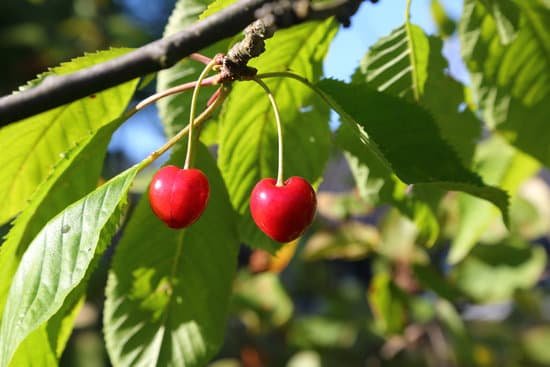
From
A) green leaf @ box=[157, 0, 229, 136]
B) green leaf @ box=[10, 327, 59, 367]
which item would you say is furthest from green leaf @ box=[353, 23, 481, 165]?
green leaf @ box=[10, 327, 59, 367]

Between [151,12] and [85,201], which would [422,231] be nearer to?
[85,201]

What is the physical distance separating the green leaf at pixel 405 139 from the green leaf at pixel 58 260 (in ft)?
0.85

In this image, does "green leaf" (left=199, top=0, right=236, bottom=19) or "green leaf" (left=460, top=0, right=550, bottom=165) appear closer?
"green leaf" (left=199, top=0, right=236, bottom=19)

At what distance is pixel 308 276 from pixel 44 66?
2.49m

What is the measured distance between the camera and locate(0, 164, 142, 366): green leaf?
33.3 inches

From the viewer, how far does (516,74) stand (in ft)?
4.45

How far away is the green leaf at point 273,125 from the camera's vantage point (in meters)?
1.18

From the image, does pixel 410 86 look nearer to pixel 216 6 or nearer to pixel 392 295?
pixel 216 6

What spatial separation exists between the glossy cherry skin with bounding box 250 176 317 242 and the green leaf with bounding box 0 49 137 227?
0.31 m

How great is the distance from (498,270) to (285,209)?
180cm

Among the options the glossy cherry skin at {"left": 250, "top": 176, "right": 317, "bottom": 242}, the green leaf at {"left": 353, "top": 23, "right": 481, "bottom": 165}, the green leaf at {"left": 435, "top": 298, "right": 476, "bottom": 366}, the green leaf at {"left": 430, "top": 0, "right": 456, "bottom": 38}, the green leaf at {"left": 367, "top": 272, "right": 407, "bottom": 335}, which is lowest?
the green leaf at {"left": 435, "top": 298, "right": 476, "bottom": 366}

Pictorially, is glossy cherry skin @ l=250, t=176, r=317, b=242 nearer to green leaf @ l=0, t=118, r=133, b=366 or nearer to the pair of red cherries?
the pair of red cherries

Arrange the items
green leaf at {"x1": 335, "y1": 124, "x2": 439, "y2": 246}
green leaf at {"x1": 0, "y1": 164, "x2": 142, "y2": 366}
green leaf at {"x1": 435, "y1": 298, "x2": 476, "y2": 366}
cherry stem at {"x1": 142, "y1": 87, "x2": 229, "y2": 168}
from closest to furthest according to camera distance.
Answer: green leaf at {"x1": 0, "y1": 164, "x2": 142, "y2": 366} < cherry stem at {"x1": 142, "y1": 87, "x2": 229, "y2": 168} < green leaf at {"x1": 335, "y1": 124, "x2": 439, "y2": 246} < green leaf at {"x1": 435, "y1": 298, "x2": 476, "y2": 366}

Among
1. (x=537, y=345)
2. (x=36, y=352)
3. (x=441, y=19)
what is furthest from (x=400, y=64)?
(x=537, y=345)
